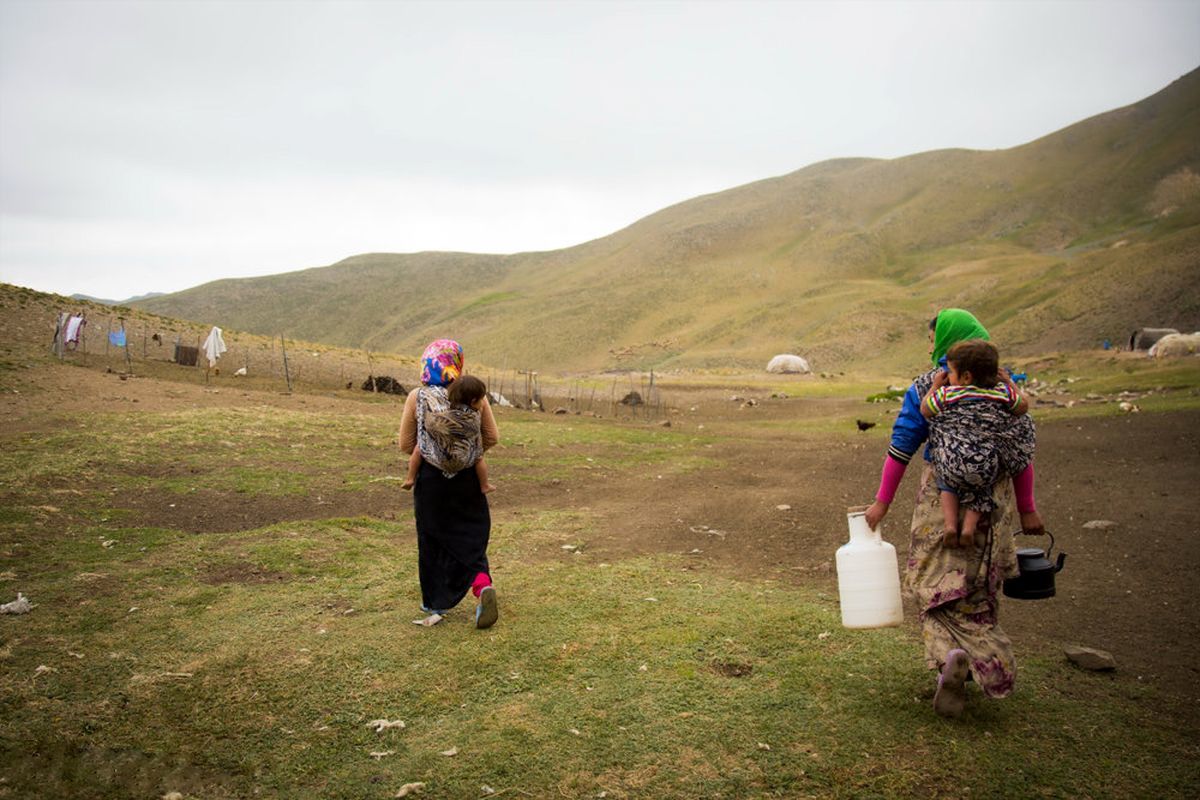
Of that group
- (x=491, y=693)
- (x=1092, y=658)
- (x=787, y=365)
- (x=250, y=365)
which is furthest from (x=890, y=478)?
(x=787, y=365)

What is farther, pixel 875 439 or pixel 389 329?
pixel 389 329

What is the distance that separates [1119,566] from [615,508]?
6.03 metres

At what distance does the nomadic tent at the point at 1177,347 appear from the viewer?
92.6 ft

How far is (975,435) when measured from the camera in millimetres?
3984

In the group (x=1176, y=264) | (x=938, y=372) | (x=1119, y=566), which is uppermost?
(x=1176, y=264)

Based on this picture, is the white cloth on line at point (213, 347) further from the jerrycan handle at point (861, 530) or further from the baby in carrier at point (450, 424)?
the jerrycan handle at point (861, 530)

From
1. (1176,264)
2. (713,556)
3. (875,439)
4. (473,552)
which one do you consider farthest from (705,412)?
(1176,264)

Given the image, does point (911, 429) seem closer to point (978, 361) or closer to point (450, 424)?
point (978, 361)

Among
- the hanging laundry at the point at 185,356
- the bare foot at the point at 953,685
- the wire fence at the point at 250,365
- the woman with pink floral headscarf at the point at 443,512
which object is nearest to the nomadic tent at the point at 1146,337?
the wire fence at the point at 250,365

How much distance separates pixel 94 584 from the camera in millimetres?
6012

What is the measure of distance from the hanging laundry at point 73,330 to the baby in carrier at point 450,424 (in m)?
22.5

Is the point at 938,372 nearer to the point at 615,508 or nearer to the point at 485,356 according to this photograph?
the point at 615,508

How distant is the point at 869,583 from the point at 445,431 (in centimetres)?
320

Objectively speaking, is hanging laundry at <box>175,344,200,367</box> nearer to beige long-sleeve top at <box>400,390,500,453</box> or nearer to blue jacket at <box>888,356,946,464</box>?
beige long-sleeve top at <box>400,390,500,453</box>
